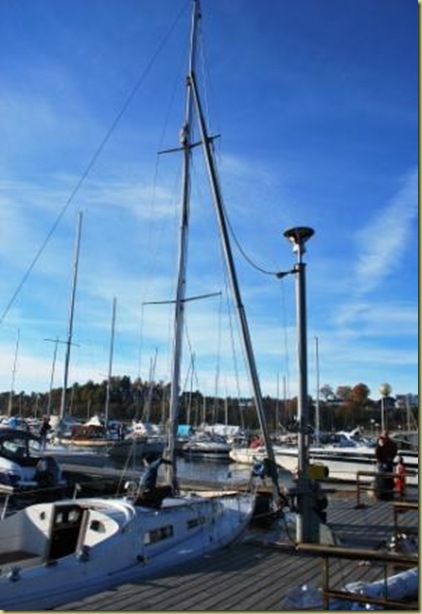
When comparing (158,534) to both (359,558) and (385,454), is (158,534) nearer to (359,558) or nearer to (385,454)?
(359,558)

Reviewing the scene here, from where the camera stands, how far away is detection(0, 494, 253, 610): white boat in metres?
8.58

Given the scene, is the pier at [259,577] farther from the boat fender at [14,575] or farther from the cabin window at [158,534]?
the boat fender at [14,575]

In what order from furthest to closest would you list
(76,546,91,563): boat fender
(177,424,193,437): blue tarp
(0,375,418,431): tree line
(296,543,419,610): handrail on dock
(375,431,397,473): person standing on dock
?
(0,375,418,431): tree line, (177,424,193,437): blue tarp, (375,431,397,473): person standing on dock, (76,546,91,563): boat fender, (296,543,419,610): handrail on dock

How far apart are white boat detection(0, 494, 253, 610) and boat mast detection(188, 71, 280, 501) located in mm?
1842

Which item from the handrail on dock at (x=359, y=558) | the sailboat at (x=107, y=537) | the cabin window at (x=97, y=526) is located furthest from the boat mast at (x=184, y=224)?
the handrail on dock at (x=359, y=558)

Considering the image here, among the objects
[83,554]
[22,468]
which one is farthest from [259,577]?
[22,468]

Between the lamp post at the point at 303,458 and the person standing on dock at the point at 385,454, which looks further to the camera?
the person standing on dock at the point at 385,454

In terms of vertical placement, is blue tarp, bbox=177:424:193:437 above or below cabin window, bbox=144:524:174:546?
above

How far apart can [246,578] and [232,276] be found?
7.17m

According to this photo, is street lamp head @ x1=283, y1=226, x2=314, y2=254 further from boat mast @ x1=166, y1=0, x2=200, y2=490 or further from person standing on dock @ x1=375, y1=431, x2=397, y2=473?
person standing on dock @ x1=375, y1=431, x2=397, y2=473

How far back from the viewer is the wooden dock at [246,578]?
7.80 meters

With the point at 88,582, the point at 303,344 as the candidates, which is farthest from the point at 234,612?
the point at 303,344

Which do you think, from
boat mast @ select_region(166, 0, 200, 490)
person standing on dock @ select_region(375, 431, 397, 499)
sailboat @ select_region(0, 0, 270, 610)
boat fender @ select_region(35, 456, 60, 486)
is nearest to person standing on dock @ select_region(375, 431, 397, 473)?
person standing on dock @ select_region(375, 431, 397, 499)

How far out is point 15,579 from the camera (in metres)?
8.38
